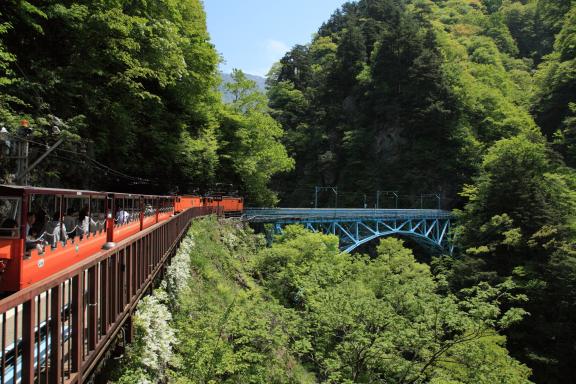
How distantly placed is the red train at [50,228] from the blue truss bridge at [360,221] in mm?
23260

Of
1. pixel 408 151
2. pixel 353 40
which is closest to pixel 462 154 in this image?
pixel 408 151

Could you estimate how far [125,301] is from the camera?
20.9ft

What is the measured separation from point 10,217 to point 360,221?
123 ft

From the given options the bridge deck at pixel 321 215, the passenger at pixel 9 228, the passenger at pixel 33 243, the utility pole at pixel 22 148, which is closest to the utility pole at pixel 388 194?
the bridge deck at pixel 321 215

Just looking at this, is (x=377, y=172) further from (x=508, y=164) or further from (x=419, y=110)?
(x=508, y=164)

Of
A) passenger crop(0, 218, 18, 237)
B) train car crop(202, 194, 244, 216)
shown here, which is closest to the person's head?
passenger crop(0, 218, 18, 237)

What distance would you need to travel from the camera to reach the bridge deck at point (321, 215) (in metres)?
35.7

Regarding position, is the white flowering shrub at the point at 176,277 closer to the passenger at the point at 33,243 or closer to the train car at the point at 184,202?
the passenger at the point at 33,243

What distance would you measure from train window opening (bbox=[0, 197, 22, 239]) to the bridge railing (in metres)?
0.94

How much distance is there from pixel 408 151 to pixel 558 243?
121ft

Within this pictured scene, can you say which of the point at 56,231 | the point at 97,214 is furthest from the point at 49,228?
the point at 97,214

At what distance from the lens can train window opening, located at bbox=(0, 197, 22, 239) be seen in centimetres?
540

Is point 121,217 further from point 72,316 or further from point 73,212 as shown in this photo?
point 72,316

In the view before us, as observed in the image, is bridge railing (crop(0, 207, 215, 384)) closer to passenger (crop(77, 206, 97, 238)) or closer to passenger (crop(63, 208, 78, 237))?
passenger (crop(77, 206, 97, 238))
